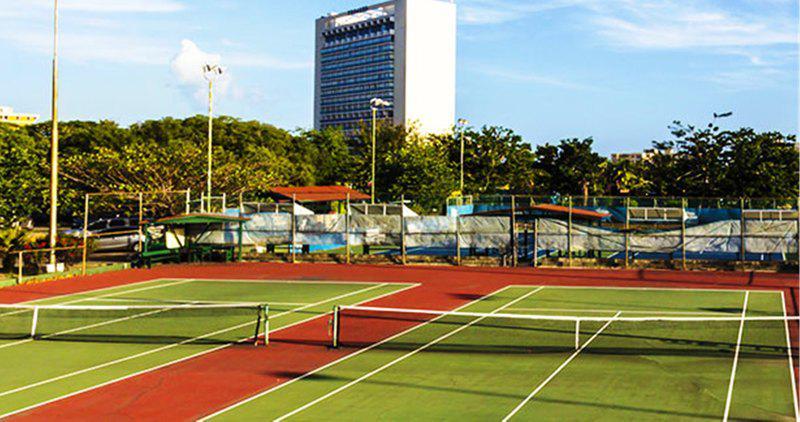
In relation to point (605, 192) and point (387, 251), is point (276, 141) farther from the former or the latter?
point (387, 251)

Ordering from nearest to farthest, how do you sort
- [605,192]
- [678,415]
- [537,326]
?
[678,415], [537,326], [605,192]

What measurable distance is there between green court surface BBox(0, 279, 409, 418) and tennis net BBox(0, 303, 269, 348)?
2 centimetres

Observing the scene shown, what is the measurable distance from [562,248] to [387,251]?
11.5 meters

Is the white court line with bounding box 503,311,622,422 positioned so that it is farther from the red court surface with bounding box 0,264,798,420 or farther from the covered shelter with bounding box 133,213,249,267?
the covered shelter with bounding box 133,213,249,267

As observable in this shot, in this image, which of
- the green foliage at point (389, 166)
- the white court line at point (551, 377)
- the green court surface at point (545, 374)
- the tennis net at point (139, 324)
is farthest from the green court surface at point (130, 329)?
the green foliage at point (389, 166)

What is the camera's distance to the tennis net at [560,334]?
1645 cm

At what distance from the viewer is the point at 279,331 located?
19.2m

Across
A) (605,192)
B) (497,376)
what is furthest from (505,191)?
(497,376)

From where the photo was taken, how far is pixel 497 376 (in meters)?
14.3

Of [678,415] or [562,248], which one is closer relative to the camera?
[678,415]

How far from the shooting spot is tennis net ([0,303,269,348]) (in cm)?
1820

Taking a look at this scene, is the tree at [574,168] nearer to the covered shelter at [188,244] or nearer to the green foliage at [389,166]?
the green foliage at [389,166]

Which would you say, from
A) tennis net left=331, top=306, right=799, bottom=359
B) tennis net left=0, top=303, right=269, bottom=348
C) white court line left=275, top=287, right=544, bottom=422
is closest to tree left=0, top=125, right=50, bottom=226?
tennis net left=0, top=303, right=269, bottom=348

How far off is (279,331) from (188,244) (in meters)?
18.7
